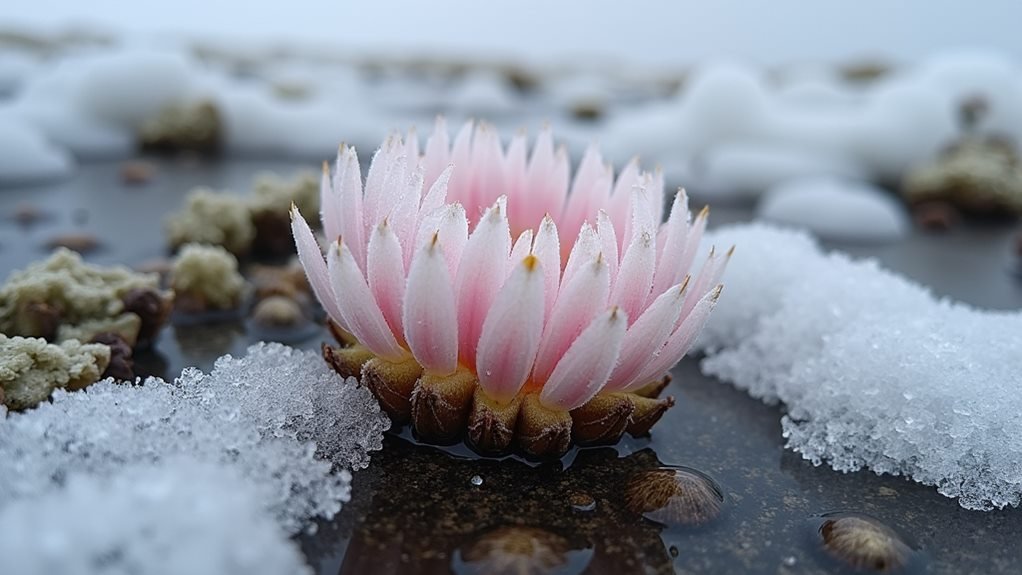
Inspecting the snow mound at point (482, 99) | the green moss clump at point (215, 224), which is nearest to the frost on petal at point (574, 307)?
the green moss clump at point (215, 224)

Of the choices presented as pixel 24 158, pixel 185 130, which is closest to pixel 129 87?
pixel 185 130

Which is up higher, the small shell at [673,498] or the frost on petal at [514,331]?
the frost on petal at [514,331]

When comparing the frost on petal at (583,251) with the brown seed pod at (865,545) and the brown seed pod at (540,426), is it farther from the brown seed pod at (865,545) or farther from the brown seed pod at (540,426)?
the brown seed pod at (865,545)

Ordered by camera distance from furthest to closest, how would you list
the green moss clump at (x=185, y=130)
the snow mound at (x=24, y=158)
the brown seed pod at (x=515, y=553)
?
the green moss clump at (x=185, y=130) < the snow mound at (x=24, y=158) < the brown seed pod at (x=515, y=553)

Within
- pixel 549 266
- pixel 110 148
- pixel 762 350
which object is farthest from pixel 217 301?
pixel 110 148

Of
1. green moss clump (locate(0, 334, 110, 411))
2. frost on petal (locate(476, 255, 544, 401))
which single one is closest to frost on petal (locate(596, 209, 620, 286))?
frost on petal (locate(476, 255, 544, 401))

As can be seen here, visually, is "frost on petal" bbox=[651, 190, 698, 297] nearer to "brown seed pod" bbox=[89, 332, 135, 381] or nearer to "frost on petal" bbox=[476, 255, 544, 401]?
"frost on petal" bbox=[476, 255, 544, 401]
